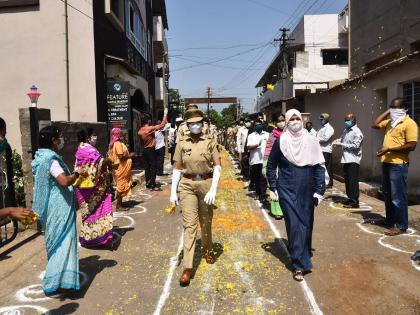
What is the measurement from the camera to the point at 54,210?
434 cm

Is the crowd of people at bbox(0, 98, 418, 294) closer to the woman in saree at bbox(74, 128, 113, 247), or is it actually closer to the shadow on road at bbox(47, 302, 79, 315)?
the woman in saree at bbox(74, 128, 113, 247)

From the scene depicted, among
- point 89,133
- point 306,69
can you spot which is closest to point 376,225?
point 89,133

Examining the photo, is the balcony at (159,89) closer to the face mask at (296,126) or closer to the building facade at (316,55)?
the building facade at (316,55)

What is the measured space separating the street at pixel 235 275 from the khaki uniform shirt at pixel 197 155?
1.27 metres

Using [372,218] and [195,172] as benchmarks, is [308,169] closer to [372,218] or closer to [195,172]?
[195,172]

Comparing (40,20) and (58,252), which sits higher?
(40,20)

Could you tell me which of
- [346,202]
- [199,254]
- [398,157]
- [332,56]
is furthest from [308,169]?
[332,56]

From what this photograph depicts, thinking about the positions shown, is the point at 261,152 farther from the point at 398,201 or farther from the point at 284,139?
the point at 284,139

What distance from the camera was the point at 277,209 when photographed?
7699 mm

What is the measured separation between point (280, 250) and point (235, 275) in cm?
118

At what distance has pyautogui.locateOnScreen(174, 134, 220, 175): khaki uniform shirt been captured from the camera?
5.00m

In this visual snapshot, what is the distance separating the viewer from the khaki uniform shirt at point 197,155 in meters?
5.00

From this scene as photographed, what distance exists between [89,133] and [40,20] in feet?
25.3

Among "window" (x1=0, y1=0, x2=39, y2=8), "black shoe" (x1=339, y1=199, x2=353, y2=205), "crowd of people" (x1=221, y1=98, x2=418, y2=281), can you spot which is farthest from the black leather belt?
"window" (x1=0, y1=0, x2=39, y2=8)
